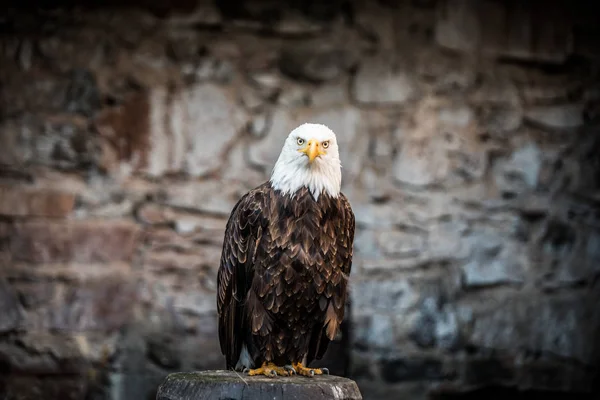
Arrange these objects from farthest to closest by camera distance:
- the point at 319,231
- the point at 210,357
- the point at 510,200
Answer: the point at 510,200
the point at 210,357
the point at 319,231

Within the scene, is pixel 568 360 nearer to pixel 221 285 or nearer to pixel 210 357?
pixel 210 357

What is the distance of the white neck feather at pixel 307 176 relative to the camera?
338cm

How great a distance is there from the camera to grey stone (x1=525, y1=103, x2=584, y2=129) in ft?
16.4

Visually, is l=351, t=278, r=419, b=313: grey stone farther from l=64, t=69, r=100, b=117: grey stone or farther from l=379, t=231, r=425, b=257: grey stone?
l=64, t=69, r=100, b=117: grey stone

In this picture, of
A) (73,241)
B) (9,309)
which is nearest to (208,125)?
(73,241)

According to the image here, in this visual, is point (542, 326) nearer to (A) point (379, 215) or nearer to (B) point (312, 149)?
(A) point (379, 215)

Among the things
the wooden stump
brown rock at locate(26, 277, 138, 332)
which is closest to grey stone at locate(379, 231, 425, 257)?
brown rock at locate(26, 277, 138, 332)

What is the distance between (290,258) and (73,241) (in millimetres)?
1683

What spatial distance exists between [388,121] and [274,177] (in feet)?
5.09

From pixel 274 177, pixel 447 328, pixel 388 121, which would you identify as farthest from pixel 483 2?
pixel 274 177

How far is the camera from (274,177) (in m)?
3.45

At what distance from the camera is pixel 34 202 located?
4637 millimetres

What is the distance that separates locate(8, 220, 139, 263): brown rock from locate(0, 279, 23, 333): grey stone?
0.16 meters

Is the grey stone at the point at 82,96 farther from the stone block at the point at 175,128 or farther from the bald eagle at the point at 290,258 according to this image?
the bald eagle at the point at 290,258
